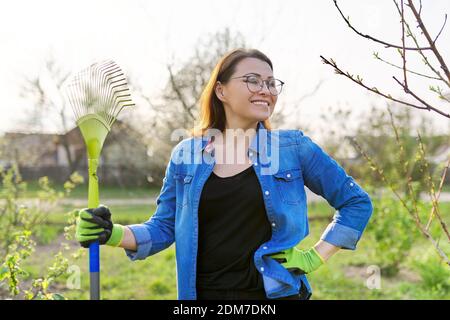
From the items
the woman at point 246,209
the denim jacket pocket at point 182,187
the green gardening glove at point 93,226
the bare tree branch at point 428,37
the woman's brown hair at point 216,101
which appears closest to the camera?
the bare tree branch at point 428,37

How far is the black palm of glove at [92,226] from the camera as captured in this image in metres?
1.84

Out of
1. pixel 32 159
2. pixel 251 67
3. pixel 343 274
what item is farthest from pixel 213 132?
pixel 32 159

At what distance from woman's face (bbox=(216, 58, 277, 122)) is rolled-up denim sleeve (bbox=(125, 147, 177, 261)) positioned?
0.31 metres

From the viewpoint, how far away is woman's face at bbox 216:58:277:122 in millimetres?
2082

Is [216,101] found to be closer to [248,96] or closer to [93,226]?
[248,96]

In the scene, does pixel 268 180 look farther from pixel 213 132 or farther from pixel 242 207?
pixel 213 132

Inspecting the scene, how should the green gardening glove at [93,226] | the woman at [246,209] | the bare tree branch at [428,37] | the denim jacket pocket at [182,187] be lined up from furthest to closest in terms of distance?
the denim jacket pocket at [182,187] < the woman at [246,209] < the green gardening glove at [93,226] < the bare tree branch at [428,37]

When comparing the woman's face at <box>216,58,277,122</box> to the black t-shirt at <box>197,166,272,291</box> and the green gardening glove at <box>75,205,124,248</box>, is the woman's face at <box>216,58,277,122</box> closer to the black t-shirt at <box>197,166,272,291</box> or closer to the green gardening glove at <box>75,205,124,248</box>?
the black t-shirt at <box>197,166,272,291</box>

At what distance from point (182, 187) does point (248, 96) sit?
1.31 ft

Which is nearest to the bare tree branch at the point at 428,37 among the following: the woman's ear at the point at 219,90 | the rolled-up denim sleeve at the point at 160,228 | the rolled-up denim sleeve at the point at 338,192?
the rolled-up denim sleeve at the point at 338,192

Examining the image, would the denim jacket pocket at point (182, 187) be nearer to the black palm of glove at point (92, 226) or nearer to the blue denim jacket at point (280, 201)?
the blue denim jacket at point (280, 201)

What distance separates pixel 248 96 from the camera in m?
2.09

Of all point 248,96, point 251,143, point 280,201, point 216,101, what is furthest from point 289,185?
point 216,101

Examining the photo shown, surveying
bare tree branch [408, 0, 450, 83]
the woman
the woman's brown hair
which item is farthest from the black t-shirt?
bare tree branch [408, 0, 450, 83]
